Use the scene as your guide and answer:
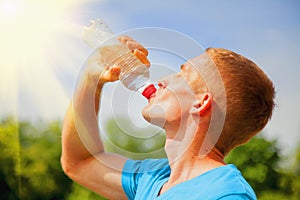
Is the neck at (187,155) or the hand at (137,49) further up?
the hand at (137,49)

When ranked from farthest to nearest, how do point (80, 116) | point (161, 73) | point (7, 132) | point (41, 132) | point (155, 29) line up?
point (7, 132)
point (41, 132)
point (80, 116)
point (161, 73)
point (155, 29)

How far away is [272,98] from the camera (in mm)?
1104

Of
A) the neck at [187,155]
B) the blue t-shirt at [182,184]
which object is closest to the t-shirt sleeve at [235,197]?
the blue t-shirt at [182,184]

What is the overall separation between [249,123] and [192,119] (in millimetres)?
132

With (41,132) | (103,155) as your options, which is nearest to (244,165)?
(41,132)

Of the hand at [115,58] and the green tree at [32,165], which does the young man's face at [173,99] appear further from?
the green tree at [32,165]

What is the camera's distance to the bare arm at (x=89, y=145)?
47.1 inches

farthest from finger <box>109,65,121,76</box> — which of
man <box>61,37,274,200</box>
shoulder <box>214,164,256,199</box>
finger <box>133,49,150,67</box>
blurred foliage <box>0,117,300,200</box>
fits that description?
blurred foliage <box>0,117,300,200</box>

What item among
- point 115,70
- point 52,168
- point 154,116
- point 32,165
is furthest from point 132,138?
point 32,165

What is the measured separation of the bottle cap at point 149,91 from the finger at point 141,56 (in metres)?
0.06

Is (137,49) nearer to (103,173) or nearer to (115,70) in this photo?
(115,70)

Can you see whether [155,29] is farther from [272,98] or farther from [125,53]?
[272,98]

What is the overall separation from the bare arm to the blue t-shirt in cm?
4

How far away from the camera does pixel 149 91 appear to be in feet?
3.53
